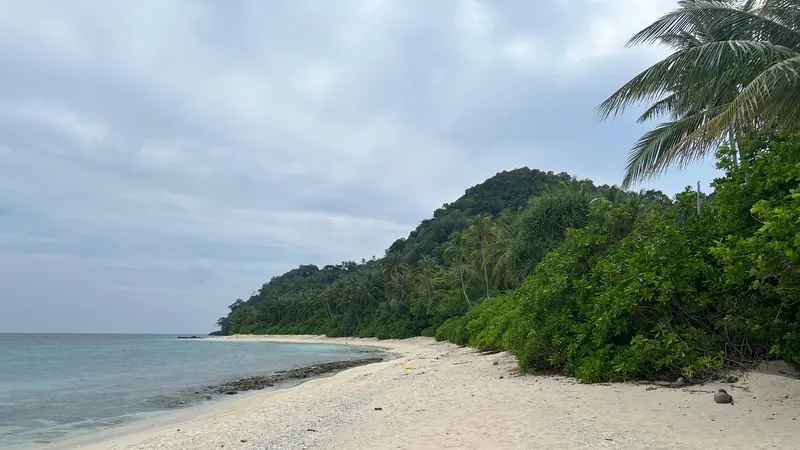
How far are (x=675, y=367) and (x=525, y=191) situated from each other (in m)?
81.5

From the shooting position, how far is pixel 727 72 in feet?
30.7

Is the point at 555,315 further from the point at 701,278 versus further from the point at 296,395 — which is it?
the point at 296,395

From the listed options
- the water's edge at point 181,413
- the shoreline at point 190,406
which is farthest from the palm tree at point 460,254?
the water's edge at point 181,413

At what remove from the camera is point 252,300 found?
125 m

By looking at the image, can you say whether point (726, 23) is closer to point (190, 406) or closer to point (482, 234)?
point (190, 406)

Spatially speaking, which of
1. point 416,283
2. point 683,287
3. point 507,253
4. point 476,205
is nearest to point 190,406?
point 683,287

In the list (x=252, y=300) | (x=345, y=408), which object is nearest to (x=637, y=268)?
(x=345, y=408)

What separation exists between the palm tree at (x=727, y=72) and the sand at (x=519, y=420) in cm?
400

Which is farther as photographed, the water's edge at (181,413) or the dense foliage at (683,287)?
the water's edge at (181,413)

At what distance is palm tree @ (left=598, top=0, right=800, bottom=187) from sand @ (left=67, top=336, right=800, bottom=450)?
4003mm

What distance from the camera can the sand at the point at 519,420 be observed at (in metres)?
6.03

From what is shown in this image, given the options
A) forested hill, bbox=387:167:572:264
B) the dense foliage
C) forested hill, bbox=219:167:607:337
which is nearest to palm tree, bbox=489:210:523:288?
forested hill, bbox=219:167:607:337

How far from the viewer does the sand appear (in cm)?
603

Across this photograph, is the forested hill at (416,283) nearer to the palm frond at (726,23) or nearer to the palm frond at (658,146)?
the palm frond at (658,146)
